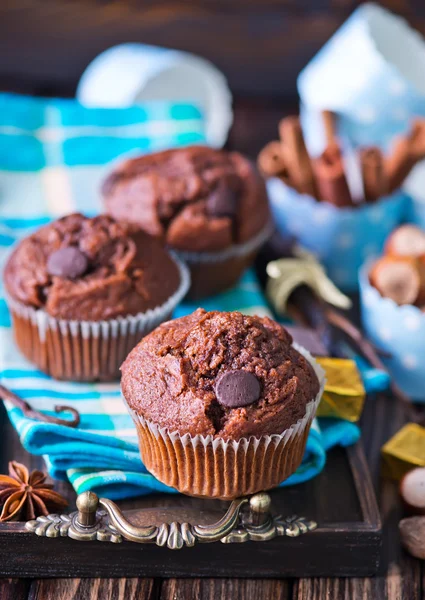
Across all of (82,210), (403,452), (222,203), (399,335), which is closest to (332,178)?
(222,203)

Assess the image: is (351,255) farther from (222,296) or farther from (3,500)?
(3,500)

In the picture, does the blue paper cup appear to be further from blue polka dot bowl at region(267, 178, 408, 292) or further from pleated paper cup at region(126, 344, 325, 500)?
pleated paper cup at region(126, 344, 325, 500)

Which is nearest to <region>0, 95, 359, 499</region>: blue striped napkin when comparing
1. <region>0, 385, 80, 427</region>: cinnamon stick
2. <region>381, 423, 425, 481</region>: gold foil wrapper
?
<region>0, 385, 80, 427</region>: cinnamon stick

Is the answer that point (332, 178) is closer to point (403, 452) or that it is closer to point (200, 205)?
point (200, 205)

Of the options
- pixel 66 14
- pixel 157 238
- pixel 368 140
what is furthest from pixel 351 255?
pixel 66 14

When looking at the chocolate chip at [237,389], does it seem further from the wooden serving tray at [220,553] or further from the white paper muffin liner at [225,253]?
the white paper muffin liner at [225,253]

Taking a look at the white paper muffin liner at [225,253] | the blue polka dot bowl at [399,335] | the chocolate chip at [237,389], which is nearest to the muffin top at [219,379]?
the chocolate chip at [237,389]

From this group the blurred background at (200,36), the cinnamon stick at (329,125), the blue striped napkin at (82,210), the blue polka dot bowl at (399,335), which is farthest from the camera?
the blurred background at (200,36)
